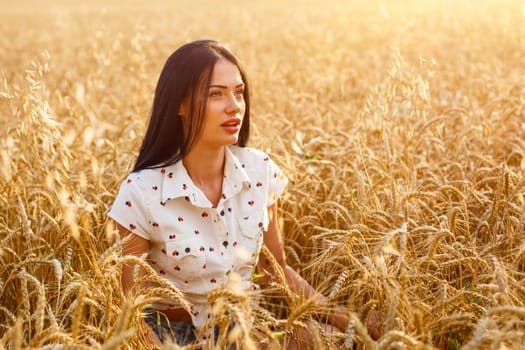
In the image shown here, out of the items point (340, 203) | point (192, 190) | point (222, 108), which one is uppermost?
point (222, 108)

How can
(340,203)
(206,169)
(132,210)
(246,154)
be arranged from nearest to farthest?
(132,210)
(206,169)
(246,154)
(340,203)

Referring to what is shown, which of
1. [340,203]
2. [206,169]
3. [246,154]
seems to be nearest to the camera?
[206,169]

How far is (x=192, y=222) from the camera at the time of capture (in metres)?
2.10

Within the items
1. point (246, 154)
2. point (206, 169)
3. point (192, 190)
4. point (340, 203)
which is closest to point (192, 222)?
point (192, 190)

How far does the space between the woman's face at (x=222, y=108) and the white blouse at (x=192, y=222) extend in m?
0.18

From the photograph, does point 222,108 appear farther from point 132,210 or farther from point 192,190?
point 132,210

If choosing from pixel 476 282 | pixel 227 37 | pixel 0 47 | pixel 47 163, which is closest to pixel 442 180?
pixel 476 282

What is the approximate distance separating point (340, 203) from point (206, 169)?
77 cm

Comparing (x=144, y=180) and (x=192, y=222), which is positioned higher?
(x=144, y=180)

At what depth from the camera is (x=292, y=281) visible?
2.28 meters

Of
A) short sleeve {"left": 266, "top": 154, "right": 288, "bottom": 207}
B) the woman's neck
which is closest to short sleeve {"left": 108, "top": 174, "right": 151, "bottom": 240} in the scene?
the woman's neck

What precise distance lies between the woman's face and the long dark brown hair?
0.02 metres

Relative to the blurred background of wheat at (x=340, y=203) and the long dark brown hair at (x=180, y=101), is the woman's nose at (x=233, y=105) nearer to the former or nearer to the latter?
the long dark brown hair at (x=180, y=101)

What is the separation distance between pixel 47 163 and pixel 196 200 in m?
0.53
